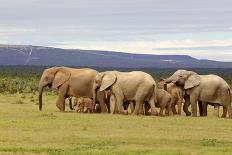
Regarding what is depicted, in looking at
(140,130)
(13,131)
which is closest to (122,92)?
(140,130)

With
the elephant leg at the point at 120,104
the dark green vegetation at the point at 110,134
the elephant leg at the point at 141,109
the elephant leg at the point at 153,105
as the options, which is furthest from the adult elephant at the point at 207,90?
the elephant leg at the point at 120,104

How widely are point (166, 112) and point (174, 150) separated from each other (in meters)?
12.9

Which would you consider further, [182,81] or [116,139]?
[182,81]

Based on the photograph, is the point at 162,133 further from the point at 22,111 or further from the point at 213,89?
the point at 22,111

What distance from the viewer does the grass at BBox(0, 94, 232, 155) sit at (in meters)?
18.7

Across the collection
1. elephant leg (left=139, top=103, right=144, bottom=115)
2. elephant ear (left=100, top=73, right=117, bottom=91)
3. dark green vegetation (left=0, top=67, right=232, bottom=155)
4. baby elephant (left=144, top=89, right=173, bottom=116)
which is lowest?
dark green vegetation (left=0, top=67, right=232, bottom=155)

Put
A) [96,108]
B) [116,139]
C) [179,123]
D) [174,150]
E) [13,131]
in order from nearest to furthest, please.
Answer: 1. [174,150]
2. [116,139]
3. [13,131]
4. [179,123]
5. [96,108]

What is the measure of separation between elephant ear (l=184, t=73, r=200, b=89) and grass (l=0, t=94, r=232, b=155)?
296 cm

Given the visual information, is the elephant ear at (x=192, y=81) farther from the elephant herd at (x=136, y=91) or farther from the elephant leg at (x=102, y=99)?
the elephant leg at (x=102, y=99)

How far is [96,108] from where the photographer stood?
32.6m

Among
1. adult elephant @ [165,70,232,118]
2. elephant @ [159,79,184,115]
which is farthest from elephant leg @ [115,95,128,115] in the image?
adult elephant @ [165,70,232,118]

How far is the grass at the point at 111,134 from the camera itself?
1869 cm

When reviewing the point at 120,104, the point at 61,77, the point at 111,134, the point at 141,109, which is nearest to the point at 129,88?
the point at 120,104

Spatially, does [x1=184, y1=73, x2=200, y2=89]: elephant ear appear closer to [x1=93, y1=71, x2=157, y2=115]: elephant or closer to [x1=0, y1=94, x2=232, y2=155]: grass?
[x1=93, y1=71, x2=157, y2=115]: elephant
